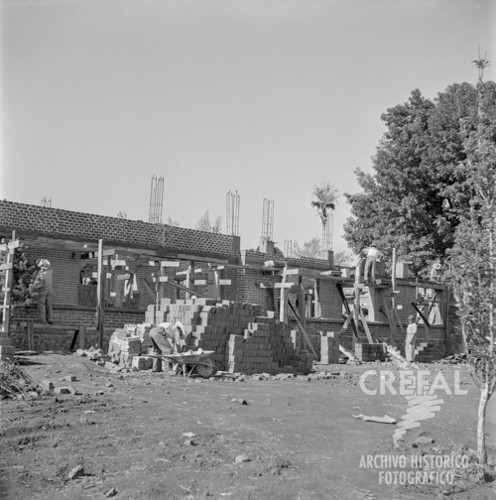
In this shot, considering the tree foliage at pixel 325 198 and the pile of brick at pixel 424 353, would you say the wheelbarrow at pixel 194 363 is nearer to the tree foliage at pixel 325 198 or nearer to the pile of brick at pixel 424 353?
the pile of brick at pixel 424 353

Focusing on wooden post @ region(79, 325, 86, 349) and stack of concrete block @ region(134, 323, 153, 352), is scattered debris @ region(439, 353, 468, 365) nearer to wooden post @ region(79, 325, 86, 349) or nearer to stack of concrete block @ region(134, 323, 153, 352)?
stack of concrete block @ region(134, 323, 153, 352)

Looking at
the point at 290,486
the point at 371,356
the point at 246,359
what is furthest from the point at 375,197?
the point at 290,486

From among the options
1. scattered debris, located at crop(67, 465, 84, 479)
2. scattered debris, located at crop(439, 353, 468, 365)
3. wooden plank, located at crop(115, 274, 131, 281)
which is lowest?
scattered debris, located at crop(67, 465, 84, 479)

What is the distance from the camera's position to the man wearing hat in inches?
621

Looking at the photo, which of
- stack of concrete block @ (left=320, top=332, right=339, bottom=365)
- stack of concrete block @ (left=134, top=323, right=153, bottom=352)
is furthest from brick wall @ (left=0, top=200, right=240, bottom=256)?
stack of concrete block @ (left=320, top=332, right=339, bottom=365)

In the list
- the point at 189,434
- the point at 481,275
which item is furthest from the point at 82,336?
the point at 481,275

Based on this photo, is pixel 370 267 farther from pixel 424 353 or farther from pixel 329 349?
pixel 329 349

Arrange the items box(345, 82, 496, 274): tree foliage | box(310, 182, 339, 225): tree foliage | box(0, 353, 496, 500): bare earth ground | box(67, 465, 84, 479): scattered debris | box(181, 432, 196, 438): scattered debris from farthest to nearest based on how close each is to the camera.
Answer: box(310, 182, 339, 225): tree foliage, box(345, 82, 496, 274): tree foliage, box(181, 432, 196, 438): scattered debris, box(67, 465, 84, 479): scattered debris, box(0, 353, 496, 500): bare earth ground

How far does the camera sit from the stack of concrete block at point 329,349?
730 inches

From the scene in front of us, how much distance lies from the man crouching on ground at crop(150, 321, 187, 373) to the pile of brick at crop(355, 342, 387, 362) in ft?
24.9

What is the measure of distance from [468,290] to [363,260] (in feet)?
50.6

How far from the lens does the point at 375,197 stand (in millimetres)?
26922

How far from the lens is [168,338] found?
14.0m

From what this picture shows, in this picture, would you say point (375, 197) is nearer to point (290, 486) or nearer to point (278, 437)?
point (278, 437)
